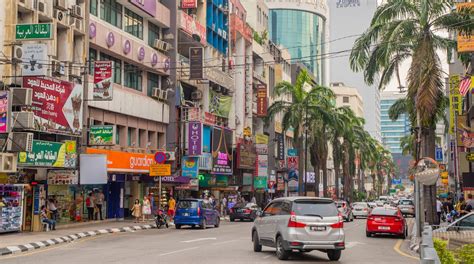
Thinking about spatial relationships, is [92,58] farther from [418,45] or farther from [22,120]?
[418,45]

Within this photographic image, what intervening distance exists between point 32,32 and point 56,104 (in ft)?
12.1

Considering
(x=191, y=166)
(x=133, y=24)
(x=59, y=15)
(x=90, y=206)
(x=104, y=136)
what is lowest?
(x=90, y=206)

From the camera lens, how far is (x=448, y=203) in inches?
1625

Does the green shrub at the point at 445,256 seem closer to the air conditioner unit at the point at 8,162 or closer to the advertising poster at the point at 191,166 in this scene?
the air conditioner unit at the point at 8,162

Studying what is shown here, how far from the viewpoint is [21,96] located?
89.6 feet

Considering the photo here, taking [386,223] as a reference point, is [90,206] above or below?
above

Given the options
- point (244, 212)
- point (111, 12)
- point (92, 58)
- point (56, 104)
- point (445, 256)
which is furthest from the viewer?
point (244, 212)

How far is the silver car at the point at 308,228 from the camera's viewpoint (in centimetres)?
1741

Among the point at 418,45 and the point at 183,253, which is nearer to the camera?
the point at 183,253

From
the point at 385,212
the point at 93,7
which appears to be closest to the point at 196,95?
the point at 93,7

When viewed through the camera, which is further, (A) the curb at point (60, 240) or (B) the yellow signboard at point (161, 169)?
(B) the yellow signboard at point (161, 169)

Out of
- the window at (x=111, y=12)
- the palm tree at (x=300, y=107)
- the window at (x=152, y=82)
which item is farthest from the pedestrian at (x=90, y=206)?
the palm tree at (x=300, y=107)

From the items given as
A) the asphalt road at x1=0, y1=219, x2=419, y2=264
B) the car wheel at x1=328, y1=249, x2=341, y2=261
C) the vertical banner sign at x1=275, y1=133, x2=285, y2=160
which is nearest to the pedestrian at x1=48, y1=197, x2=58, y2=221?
the asphalt road at x1=0, y1=219, x2=419, y2=264

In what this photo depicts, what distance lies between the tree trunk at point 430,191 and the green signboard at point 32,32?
17302mm
